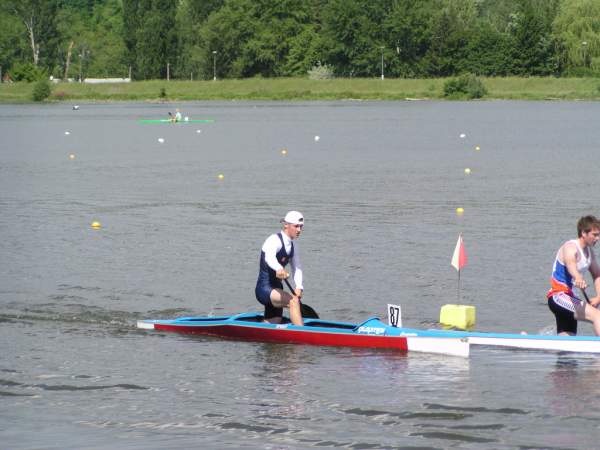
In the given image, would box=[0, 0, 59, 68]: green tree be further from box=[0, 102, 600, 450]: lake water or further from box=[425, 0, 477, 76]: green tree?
box=[0, 102, 600, 450]: lake water

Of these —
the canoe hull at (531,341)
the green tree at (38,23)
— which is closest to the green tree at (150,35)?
the green tree at (38,23)

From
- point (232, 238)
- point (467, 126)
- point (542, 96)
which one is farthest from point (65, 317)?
point (542, 96)

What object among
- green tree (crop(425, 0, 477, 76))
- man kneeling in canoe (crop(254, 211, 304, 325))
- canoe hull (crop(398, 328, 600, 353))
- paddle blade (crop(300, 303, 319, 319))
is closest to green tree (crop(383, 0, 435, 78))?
green tree (crop(425, 0, 477, 76))

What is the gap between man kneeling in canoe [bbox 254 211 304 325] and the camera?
54.9 feet

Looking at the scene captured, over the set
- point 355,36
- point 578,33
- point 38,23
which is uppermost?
point 38,23

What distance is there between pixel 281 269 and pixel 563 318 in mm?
3899

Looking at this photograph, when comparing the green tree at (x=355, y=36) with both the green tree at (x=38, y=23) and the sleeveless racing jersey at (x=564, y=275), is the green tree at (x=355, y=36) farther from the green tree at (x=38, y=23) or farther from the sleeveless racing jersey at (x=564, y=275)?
the sleeveless racing jersey at (x=564, y=275)

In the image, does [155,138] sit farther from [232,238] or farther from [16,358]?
[16,358]

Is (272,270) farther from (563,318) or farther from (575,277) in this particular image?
(575,277)

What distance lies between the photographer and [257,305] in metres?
21.0

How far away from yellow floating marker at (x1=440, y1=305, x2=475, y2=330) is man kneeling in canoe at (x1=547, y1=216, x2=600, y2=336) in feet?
7.70

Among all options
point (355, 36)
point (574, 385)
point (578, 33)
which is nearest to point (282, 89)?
point (355, 36)

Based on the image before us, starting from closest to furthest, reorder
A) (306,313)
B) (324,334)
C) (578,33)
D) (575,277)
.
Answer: (575,277) → (324,334) → (306,313) → (578,33)

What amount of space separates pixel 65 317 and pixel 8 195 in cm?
2079
